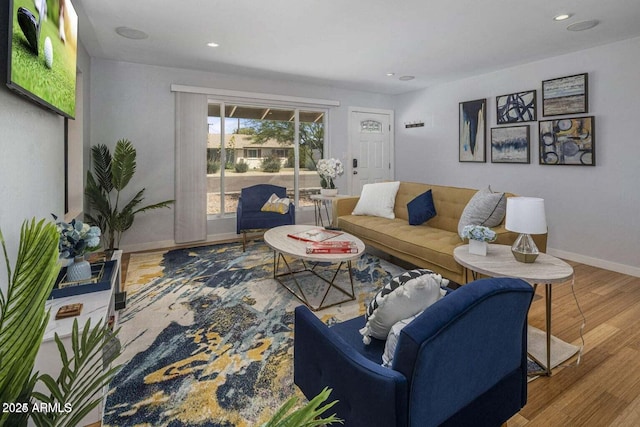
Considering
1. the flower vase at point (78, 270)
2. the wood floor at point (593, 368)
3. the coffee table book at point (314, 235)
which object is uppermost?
the coffee table book at point (314, 235)

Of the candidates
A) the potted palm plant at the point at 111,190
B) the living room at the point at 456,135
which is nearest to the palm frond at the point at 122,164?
A: the potted palm plant at the point at 111,190

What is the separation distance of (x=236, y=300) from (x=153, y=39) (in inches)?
112

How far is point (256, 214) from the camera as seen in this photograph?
452cm

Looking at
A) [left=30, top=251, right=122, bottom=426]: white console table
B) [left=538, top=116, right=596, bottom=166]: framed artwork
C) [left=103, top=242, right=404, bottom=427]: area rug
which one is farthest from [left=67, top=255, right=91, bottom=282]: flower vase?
[left=538, top=116, right=596, bottom=166]: framed artwork

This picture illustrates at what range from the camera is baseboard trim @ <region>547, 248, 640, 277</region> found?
3576mm

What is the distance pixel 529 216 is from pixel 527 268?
12.0 inches

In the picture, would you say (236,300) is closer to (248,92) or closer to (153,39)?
(153,39)

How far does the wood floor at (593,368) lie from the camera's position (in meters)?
1.62

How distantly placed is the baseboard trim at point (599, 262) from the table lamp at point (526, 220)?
98.3 inches

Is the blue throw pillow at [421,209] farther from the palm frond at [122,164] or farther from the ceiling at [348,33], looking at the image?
the palm frond at [122,164]

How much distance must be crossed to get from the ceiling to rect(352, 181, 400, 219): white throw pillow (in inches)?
62.7

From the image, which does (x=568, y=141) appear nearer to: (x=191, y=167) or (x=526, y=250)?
(x=526, y=250)

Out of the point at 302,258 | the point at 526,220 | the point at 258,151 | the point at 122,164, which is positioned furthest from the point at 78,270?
the point at 258,151

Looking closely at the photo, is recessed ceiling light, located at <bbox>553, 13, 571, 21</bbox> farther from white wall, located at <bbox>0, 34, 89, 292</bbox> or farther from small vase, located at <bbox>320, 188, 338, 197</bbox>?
white wall, located at <bbox>0, 34, 89, 292</bbox>
